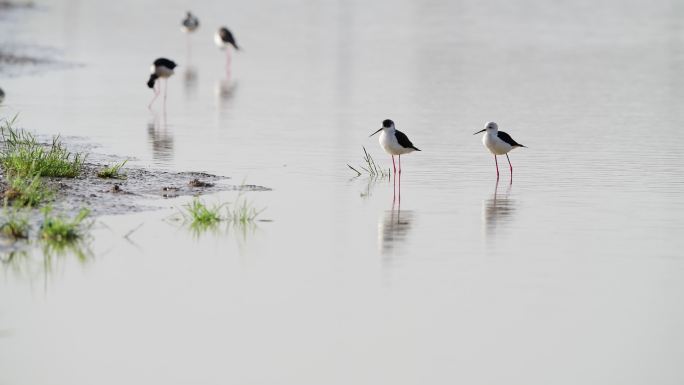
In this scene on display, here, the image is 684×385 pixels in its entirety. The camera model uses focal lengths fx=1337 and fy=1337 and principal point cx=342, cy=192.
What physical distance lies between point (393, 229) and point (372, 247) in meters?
0.87

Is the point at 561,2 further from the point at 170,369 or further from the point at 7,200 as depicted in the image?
the point at 170,369

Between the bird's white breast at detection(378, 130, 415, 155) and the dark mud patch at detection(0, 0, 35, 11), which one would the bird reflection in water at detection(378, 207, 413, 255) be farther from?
the dark mud patch at detection(0, 0, 35, 11)

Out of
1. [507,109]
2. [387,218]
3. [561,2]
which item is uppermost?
[561,2]

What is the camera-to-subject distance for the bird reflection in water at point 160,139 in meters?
16.3

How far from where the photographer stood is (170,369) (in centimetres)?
753

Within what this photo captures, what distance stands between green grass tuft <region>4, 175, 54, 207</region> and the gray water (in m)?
0.62

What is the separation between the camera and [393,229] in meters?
11.6

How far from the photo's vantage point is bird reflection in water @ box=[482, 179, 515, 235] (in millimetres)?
11891

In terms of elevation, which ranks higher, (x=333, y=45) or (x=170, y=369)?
(x=333, y=45)

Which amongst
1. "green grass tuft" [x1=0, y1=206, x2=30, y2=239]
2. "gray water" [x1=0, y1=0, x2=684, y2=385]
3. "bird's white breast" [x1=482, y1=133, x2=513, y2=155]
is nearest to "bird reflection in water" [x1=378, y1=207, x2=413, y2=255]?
"gray water" [x1=0, y1=0, x2=684, y2=385]

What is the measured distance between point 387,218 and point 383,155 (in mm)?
4656

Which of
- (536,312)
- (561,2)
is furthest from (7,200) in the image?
(561,2)

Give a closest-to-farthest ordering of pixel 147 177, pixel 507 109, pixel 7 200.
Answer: pixel 7 200, pixel 147 177, pixel 507 109

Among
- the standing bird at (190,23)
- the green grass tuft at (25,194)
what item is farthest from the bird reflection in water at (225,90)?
the green grass tuft at (25,194)
